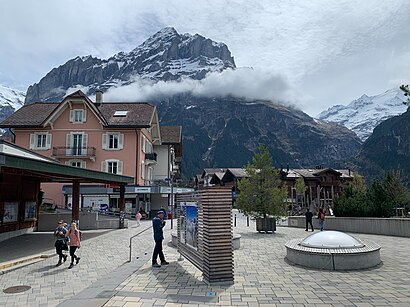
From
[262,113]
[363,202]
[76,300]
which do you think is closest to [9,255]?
[76,300]

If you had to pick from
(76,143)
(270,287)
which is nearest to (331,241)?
(270,287)

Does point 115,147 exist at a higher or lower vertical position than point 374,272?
higher

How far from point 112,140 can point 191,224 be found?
97.2 ft

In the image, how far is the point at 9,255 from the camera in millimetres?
13109

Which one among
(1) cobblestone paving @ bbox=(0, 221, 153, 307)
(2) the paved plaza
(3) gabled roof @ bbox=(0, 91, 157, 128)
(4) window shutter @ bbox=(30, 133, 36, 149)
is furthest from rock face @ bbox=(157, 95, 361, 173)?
(2) the paved plaza

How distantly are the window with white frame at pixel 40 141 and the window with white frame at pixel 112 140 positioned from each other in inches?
234

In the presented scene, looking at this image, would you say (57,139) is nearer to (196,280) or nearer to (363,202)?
(363,202)

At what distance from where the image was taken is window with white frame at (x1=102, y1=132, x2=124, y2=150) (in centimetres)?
3791

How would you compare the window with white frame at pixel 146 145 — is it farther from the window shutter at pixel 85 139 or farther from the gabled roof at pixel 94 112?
the window shutter at pixel 85 139

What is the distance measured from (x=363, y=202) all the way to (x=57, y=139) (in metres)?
30.5

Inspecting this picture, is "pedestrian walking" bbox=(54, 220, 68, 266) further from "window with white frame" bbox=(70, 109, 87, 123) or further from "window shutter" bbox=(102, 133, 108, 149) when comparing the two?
"window with white frame" bbox=(70, 109, 87, 123)

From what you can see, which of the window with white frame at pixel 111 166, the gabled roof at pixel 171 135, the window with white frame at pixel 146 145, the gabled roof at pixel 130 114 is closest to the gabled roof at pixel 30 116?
the gabled roof at pixel 130 114

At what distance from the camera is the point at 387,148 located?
155250 millimetres

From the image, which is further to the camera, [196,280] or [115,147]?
[115,147]
